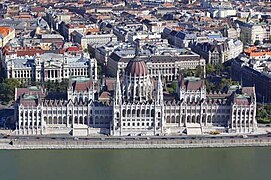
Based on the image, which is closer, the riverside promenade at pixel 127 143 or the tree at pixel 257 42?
the riverside promenade at pixel 127 143

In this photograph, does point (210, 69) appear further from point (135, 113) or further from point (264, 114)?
point (135, 113)

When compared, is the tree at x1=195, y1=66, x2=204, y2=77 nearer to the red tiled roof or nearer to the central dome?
the central dome

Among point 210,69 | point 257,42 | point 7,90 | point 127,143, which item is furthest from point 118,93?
point 257,42

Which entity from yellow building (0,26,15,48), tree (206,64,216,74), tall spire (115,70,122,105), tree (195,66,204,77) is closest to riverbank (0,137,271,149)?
tall spire (115,70,122,105)

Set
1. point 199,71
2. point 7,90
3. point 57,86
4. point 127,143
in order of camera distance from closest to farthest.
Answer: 1. point 127,143
2. point 7,90
3. point 57,86
4. point 199,71

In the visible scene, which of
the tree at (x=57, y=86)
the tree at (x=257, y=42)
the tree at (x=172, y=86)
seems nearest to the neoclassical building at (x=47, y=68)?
the tree at (x=57, y=86)

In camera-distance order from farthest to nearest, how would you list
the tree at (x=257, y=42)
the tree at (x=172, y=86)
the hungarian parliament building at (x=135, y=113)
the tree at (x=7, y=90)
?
1. the tree at (x=257, y=42)
2. the tree at (x=172, y=86)
3. the tree at (x=7, y=90)
4. the hungarian parliament building at (x=135, y=113)

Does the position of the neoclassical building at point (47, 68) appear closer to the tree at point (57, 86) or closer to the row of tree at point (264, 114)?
the tree at point (57, 86)
